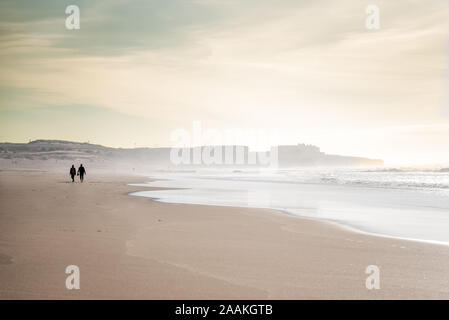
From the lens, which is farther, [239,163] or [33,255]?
[239,163]

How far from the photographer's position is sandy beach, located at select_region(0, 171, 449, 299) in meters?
4.77

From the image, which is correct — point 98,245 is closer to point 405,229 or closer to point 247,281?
point 247,281

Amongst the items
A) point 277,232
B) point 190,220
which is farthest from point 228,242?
point 190,220

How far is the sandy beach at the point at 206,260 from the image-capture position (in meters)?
4.77

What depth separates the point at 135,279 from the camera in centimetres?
510

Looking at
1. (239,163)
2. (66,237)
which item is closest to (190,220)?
(66,237)

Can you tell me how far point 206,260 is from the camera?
20.5 ft

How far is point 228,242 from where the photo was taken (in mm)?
7828

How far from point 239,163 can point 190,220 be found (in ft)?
608

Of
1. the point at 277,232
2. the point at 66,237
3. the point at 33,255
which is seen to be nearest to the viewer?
the point at 33,255

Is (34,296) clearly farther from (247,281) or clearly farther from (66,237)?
(66,237)
